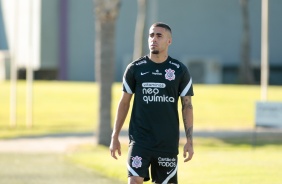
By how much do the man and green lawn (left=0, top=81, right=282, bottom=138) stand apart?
14979 millimetres

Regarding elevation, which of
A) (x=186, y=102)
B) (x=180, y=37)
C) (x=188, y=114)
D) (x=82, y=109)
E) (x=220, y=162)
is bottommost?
(x=82, y=109)

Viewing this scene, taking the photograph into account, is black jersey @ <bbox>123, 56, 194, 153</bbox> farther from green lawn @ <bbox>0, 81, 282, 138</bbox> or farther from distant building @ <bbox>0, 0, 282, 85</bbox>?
distant building @ <bbox>0, 0, 282, 85</bbox>

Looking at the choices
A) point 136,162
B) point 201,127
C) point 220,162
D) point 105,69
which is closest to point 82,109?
point 201,127

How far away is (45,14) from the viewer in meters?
52.0

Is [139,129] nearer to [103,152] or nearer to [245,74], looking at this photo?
[103,152]

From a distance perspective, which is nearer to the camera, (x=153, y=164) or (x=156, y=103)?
(x=156, y=103)

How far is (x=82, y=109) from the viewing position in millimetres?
31141

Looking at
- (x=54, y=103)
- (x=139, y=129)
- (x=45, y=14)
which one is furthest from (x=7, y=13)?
(x=139, y=129)

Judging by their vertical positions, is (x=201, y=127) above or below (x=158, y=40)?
below

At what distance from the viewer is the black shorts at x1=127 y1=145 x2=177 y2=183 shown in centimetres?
882

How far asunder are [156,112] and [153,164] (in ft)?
1.63

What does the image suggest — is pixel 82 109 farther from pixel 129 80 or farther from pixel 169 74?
pixel 169 74

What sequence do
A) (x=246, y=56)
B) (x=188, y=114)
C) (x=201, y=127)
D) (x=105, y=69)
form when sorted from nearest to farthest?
(x=188, y=114) → (x=105, y=69) → (x=201, y=127) → (x=246, y=56)

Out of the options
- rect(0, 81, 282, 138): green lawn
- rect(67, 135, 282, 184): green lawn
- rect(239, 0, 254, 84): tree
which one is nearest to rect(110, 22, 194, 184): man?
rect(67, 135, 282, 184): green lawn
